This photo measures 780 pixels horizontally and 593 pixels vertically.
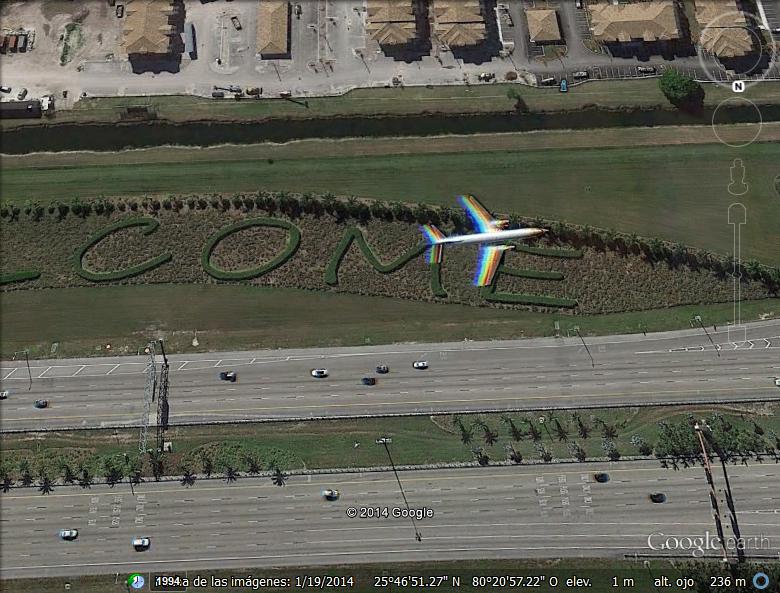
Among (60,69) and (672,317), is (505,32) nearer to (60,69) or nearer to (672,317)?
(672,317)

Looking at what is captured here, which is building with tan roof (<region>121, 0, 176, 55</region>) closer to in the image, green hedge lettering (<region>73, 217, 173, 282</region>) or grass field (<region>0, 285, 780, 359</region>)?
green hedge lettering (<region>73, 217, 173, 282</region>)

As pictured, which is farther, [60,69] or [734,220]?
[60,69]

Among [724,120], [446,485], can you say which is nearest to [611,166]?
[724,120]

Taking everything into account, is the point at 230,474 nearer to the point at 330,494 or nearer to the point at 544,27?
the point at 330,494

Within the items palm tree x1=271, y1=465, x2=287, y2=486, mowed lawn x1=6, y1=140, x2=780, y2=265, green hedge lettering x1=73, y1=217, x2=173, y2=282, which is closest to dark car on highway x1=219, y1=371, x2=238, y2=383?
palm tree x1=271, y1=465, x2=287, y2=486

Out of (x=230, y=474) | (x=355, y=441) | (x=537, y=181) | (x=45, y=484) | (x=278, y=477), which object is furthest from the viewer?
(x=537, y=181)

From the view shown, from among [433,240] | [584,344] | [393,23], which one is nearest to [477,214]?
[433,240]

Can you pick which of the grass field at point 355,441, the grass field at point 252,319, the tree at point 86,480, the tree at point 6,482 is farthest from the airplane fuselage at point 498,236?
the tree at point 6,482
